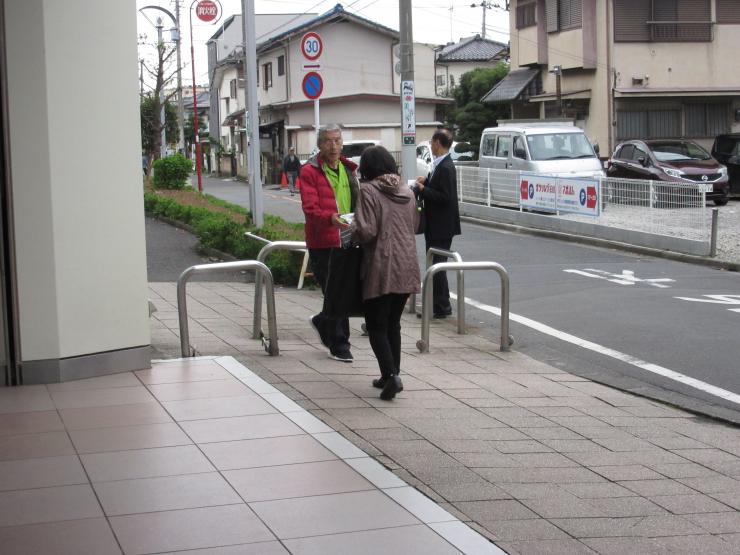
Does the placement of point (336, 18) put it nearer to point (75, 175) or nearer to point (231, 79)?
point (231, 79)

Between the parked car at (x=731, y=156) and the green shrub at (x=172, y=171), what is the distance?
1506 centimetres

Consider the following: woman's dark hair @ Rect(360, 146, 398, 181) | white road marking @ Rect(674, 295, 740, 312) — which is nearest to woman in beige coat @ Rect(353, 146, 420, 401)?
woman's dark hair @ Rect(360, 146, 398, 181)

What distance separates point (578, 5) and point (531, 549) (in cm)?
3060

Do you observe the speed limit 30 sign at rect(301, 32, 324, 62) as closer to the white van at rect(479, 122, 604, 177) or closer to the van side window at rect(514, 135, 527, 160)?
the white van at rect(479, 122, 604, 177)

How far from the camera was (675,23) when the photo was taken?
104 feet

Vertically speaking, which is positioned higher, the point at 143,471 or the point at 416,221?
the point at 416,221

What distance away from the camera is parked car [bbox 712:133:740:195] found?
2731 cm

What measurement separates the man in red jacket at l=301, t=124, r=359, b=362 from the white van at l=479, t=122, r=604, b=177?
1634 cm

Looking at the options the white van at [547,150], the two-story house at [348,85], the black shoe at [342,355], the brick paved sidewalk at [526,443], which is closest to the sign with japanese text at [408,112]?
the brick paved sidewalk at [526,443]

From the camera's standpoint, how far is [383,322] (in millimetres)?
6742

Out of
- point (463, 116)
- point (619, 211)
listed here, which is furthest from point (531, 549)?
point (463, 116)

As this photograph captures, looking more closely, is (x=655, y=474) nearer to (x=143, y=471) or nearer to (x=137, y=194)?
Answer: (x=143, y=471)

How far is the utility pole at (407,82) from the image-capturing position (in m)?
13.2

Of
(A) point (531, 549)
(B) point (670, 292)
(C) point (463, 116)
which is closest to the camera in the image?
(A) point (531, 549)
